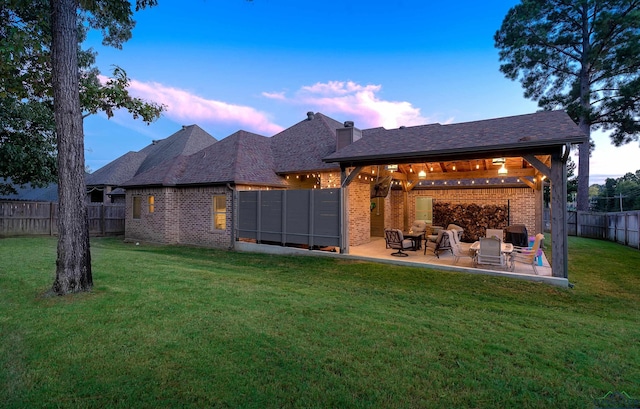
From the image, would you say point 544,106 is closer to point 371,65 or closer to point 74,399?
point 371,65

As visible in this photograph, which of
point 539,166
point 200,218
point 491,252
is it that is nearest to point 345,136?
point 200,218

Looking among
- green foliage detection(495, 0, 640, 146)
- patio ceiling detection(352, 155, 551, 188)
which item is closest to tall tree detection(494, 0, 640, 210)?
green foliage detection(495, 0, 640, 146)

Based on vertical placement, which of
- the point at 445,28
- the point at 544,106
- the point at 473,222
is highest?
the point at 445,28

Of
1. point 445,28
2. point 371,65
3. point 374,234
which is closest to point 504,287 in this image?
point 374,234

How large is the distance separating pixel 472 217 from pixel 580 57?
15.4 m

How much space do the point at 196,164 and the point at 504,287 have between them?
554 inches

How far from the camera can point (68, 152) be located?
17.8 ft

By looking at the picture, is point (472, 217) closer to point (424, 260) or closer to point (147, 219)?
point (424, 260)

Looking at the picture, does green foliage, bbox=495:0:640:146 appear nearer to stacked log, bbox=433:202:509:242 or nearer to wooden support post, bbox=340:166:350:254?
stacked log, bbox=433:202:509:242

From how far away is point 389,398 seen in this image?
2736mm

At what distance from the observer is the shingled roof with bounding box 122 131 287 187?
13.6 meters

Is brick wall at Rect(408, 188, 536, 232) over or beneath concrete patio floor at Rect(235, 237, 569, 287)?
over

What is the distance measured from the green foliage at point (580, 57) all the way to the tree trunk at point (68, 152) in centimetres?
2507

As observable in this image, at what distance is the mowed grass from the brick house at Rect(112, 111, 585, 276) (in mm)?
4489
